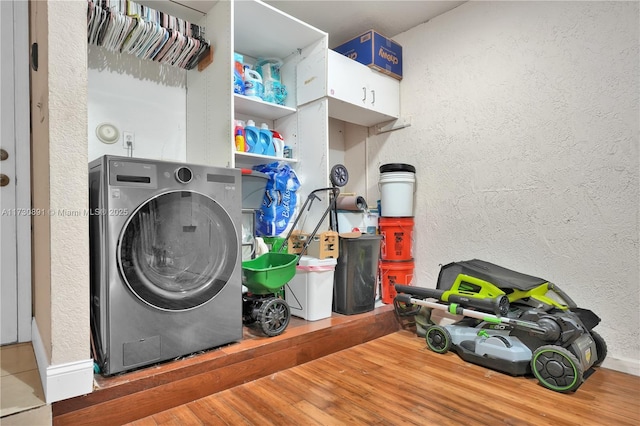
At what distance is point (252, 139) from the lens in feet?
8.58

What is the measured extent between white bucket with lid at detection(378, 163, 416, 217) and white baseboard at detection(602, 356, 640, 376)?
157 cm

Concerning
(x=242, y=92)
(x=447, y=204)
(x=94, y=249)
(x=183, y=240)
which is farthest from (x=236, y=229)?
(x=447, y=204)

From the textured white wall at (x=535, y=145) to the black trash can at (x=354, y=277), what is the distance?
2.35 ft

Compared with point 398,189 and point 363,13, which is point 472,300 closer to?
point 398,189

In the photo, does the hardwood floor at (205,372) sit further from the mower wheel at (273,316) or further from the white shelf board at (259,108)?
the white shelf board at (259,108)

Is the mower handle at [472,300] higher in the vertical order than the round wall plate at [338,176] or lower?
lower

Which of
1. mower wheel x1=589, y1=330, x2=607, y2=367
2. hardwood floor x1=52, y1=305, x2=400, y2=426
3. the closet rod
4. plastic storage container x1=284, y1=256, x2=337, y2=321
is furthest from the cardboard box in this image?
mower wheel x1=589, y1=330, x2=607, y2=367

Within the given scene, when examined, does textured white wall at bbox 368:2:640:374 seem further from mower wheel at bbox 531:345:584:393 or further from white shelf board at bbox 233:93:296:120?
white shelf board at bbox 233:93:296:120

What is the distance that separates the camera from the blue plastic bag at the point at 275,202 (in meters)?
2.67

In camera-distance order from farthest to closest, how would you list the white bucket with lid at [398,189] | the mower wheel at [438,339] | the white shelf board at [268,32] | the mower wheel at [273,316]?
1. the white bucket with lid at [398,189]
2. the white shelf board at [268,32]
3. the mower wheel at [438,339]
4. the mower wheel at [273,316]

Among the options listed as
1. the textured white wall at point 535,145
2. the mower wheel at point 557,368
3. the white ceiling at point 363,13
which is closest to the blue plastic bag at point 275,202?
the textured white wall at point 535,145

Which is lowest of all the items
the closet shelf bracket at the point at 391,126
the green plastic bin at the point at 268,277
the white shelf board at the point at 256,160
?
the green plastic bin at the point at 268,277

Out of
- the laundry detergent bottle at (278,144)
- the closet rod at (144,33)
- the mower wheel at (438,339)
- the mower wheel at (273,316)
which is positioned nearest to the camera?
the mower wheel at (273,316)

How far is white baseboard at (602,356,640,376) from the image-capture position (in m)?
1.96
